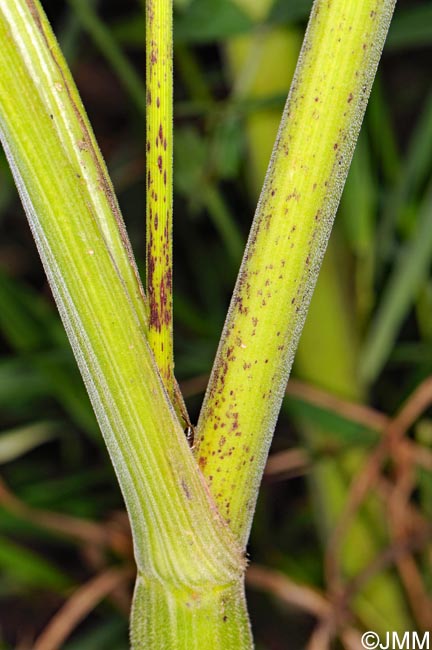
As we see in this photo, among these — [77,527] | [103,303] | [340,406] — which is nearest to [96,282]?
[103,303]

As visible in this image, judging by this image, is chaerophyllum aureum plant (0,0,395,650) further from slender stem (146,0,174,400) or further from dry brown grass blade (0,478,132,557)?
dry brown grass blade (0,478,132,557)

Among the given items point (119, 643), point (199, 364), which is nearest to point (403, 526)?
point (199, 364)

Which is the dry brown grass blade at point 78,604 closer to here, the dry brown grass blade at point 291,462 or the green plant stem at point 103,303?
the dry brown grass blade at point 291,462

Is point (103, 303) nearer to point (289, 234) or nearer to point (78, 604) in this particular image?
point (289, 234)

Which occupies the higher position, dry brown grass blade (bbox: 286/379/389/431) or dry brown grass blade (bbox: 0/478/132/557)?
dry brown grass blade (bbox: 286/379/389/431)

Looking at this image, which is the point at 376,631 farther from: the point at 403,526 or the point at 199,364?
the point at 199,364

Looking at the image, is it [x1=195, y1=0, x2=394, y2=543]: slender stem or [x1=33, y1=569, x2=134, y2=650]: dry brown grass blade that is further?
[x1=33, y1=569, x2=134, y2=650]: dry brown grass blade

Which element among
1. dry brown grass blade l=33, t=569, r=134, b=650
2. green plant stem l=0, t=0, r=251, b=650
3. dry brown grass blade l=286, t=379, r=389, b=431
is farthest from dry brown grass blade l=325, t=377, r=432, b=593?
green plant stem l=0, t=0, r=251, b=650
